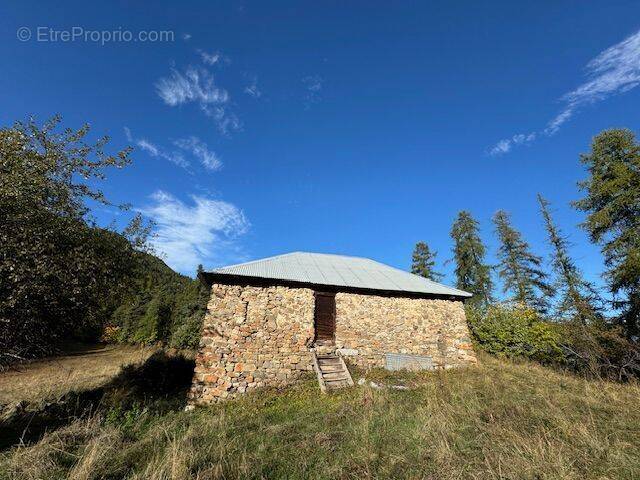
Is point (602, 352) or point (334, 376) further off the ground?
point (602, 352)

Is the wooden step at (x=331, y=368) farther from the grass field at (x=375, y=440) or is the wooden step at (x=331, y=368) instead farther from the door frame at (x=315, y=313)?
the grass field at (x=375, y=440)

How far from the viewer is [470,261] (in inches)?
1105

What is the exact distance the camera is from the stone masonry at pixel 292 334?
10719mm

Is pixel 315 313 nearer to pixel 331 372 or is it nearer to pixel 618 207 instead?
pixel 331 372

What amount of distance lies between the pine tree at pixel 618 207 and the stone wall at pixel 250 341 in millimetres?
15159

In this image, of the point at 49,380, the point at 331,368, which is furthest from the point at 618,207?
the point at 49,380

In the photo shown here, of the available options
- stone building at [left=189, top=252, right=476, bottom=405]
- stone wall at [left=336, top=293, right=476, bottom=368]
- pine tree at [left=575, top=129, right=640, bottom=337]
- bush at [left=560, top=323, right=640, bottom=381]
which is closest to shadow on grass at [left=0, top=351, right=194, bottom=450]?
stone building at [left=189, top=252, right=476, bottom=405]

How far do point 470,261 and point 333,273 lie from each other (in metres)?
18.7

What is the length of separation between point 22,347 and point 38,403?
532 centimetres

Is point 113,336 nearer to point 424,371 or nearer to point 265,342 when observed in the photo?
point 265,342

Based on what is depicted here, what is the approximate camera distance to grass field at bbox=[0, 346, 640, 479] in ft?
14.3

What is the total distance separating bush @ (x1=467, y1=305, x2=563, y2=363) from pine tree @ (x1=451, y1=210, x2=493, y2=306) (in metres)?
8.82

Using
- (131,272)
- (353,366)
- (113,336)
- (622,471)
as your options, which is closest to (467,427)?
(622,471)

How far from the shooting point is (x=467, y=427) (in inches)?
233
